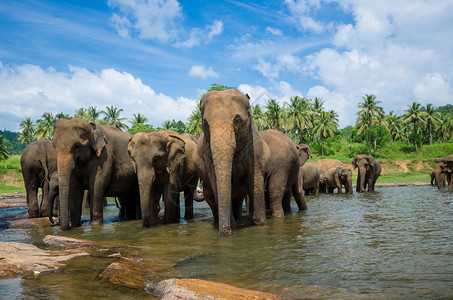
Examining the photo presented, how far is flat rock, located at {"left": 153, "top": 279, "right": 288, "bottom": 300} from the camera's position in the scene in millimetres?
3770

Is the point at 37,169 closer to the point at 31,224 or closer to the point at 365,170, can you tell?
the point at 31,224

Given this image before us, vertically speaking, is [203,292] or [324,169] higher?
[324,169]

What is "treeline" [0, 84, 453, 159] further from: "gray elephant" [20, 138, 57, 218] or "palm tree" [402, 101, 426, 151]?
"gray elephant" [20, 138, 57, 218]

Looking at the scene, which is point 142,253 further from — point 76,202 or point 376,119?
point 376,119

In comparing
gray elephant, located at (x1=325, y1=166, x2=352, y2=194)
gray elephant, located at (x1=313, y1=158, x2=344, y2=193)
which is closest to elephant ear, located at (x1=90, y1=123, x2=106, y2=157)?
gray elephant, located at (x1=325, y1=166, x2=352, y2=194)

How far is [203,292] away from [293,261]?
2.23 metres

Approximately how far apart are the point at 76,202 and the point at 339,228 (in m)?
7.71

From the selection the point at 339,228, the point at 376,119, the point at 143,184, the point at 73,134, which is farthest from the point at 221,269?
the point at 376,119

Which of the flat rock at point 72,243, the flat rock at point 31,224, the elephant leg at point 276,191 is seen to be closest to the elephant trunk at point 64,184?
the flat rock at point 31,224

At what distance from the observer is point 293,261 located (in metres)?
5.68

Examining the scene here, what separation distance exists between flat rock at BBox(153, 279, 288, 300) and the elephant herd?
3.56 metres

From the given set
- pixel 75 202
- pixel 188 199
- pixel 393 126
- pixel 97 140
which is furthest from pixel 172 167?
pixel 393 126

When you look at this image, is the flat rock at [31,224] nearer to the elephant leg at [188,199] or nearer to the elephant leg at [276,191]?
the elephant leg at [188,199]

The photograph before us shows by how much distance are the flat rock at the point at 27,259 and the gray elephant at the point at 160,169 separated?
3660mm
